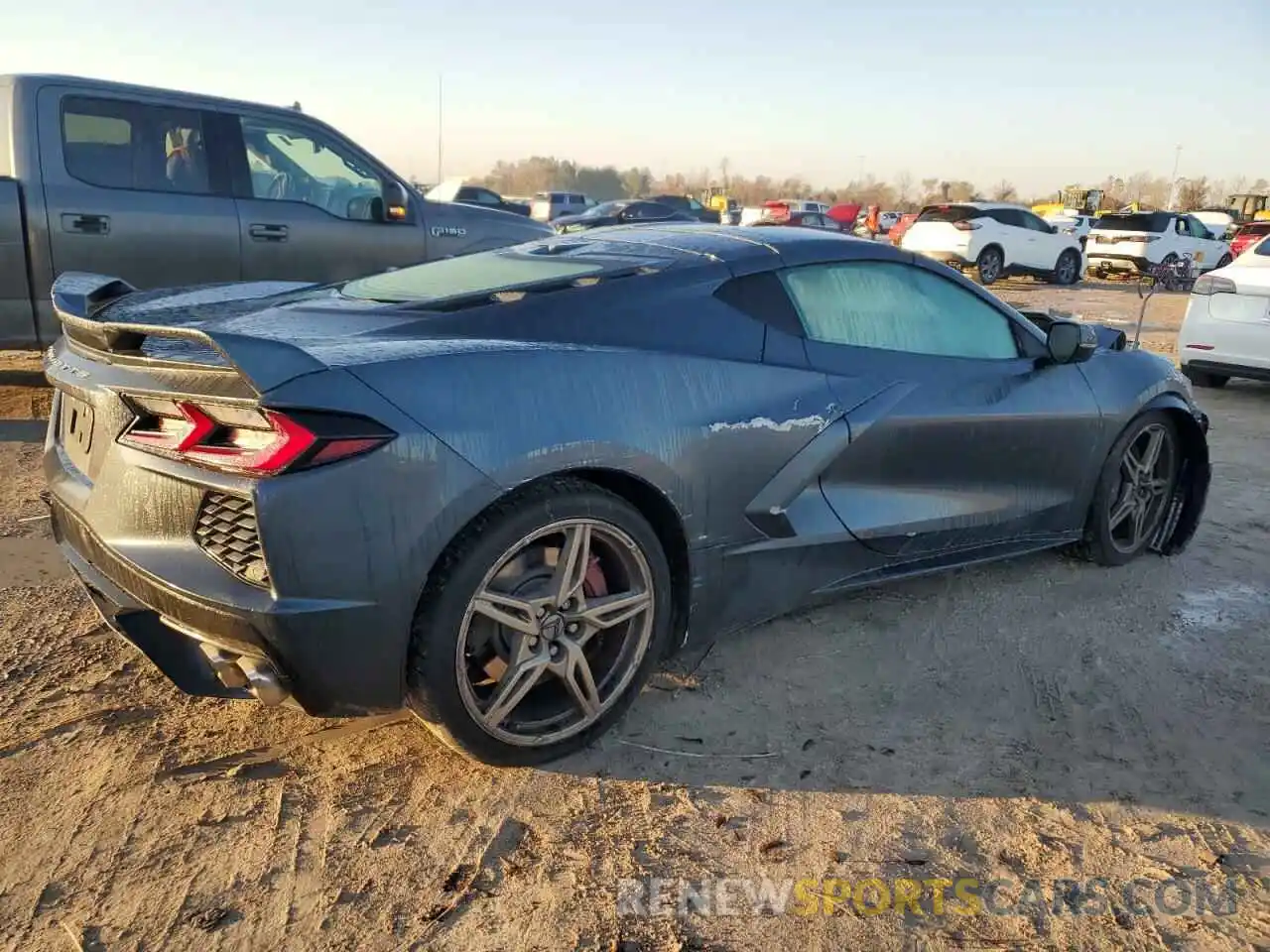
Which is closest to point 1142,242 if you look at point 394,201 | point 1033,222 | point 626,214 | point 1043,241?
point 1043,241

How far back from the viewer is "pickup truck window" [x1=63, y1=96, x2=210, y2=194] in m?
5.75

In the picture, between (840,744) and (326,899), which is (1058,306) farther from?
(326,899)

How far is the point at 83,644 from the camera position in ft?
10.5

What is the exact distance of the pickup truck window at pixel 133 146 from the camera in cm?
575

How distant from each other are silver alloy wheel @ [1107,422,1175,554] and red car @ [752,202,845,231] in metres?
27.3

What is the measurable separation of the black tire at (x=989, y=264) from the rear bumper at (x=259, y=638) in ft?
64.9

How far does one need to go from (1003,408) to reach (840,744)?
4.93 ft

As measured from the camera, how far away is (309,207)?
21.6ft

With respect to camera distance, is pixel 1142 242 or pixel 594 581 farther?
pixel 1142 242

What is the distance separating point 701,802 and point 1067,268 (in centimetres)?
2189

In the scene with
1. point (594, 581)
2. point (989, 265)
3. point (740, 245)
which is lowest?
point (989, 265)

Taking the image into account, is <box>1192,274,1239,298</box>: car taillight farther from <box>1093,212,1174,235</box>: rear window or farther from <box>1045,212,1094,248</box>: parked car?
<box>1045,212,1094,248</box>: parked car

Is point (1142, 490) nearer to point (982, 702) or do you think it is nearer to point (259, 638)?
point (982, 702)

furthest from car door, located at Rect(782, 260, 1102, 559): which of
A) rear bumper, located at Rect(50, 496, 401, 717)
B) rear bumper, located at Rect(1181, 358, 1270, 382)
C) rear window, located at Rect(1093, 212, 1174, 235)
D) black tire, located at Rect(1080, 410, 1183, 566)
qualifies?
rear window, located at Rect(1093, 212, 1174, 235)
